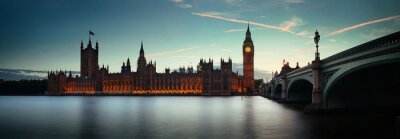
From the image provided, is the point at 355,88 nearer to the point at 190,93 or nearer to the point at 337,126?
→ the point at 337,126

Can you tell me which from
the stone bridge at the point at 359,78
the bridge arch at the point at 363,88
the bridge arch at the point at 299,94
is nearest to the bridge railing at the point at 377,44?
the stone bridge at the point at 359,78

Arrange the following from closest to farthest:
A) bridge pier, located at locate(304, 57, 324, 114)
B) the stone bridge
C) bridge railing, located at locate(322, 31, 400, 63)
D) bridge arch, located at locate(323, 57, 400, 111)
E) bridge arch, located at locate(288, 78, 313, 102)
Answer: bridge railing, located at locate(322, 31, 400, 63)
the stone bridge
bridge arch, located at locate(323, 57, 400, 111)
bridge pier, located at locate(304, 57, 324, 114)
bridge arch, located at locate(288, 78, 313, 102)

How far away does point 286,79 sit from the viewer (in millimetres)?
63500

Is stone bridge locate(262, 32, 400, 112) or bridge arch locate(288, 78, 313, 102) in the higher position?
stone bridge locate(262, 32, 400, 112)

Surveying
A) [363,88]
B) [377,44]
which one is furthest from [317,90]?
[377,44]

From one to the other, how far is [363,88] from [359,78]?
13.9 feet

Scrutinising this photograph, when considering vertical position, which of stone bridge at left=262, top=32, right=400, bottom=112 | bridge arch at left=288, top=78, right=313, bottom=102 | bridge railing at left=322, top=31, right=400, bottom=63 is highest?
bridge railing at left=322, top=31, right=400, bottom=63

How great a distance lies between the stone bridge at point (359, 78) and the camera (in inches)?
910

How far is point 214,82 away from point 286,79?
11003cm

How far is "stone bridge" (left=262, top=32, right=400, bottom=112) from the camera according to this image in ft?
75.9

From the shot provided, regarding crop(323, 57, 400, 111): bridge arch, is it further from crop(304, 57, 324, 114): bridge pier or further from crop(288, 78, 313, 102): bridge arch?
crop(288, 78, 313, 102): bridge arch

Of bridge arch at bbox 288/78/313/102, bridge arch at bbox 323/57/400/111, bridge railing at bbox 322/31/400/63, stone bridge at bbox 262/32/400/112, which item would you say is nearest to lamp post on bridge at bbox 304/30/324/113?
stone bridge at bbox 262/32/400/112

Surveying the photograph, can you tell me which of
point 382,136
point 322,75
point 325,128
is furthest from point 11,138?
point 322,75

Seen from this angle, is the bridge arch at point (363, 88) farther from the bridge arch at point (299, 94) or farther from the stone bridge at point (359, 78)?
the bridge arch at point (299, 94)
